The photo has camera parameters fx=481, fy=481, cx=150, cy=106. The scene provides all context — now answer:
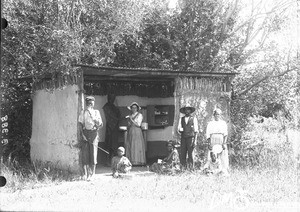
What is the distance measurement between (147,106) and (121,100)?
82 centimetres

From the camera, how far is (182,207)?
7777mm

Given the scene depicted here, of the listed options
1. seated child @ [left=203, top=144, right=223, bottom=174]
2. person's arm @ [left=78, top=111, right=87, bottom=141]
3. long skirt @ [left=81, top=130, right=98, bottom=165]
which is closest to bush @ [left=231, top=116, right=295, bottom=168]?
seated child @ [left=203, top=144, right=223, bottom=174]

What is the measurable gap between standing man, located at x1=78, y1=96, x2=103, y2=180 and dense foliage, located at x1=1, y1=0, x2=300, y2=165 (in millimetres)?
2828

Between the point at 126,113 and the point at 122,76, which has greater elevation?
the point at 122,76

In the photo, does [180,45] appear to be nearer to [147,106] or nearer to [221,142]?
[147,106]

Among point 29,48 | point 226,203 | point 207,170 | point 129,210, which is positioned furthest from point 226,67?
point 129,210

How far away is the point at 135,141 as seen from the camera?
13125mm

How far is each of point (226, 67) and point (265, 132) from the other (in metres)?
3.14

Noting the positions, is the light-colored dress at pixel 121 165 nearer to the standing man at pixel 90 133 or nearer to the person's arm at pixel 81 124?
the standing man at pixel 90 133

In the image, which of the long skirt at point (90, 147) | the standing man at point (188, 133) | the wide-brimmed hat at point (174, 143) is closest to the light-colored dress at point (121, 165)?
the long skirt at point (90, 147)

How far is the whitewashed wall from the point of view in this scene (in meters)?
11.6

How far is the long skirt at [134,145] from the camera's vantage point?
13.1 metres

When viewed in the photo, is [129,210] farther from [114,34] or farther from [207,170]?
[114,34]

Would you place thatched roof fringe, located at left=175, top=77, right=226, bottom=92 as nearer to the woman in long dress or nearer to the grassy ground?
the woman in long dress
